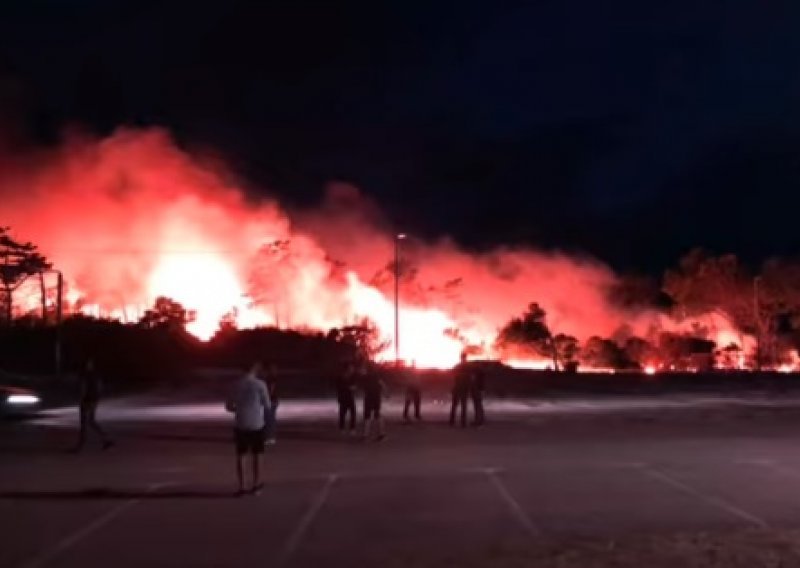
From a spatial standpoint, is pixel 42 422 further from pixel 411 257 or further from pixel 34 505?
pixel 411 257

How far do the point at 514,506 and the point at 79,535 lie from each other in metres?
4.71

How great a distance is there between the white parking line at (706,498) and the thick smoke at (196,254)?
60.3 meters

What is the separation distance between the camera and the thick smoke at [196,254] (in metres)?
77.7

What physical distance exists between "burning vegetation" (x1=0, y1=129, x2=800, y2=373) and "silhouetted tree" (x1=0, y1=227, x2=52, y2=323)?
653 cm

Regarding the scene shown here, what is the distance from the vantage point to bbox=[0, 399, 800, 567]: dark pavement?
36.1 ft

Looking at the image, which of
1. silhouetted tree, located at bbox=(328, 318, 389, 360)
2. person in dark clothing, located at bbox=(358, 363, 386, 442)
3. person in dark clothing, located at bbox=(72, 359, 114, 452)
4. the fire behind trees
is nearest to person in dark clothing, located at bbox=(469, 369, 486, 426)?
person in dark clothing, located at bbox=(358, 363, 386, 442)

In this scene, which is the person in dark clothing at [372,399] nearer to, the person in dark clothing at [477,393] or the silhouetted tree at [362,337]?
the person in dark clothing at [477,393]

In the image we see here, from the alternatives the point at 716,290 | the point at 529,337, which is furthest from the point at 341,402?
the point at 716,290

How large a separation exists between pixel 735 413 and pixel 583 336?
51215mm

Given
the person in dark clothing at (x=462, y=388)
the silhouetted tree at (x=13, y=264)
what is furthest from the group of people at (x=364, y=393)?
the silhouetted tree at (x=13, y=264)

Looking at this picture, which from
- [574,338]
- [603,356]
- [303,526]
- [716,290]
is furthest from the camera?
[716,290]

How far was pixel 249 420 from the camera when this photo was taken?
597 inches

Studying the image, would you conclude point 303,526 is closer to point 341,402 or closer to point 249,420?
point 249,420

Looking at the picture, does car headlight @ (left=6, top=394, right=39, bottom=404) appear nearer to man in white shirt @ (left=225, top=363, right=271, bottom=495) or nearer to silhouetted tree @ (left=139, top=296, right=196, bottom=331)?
man in white shirt @ (left=225, top=363, right=271, bottom=495)
